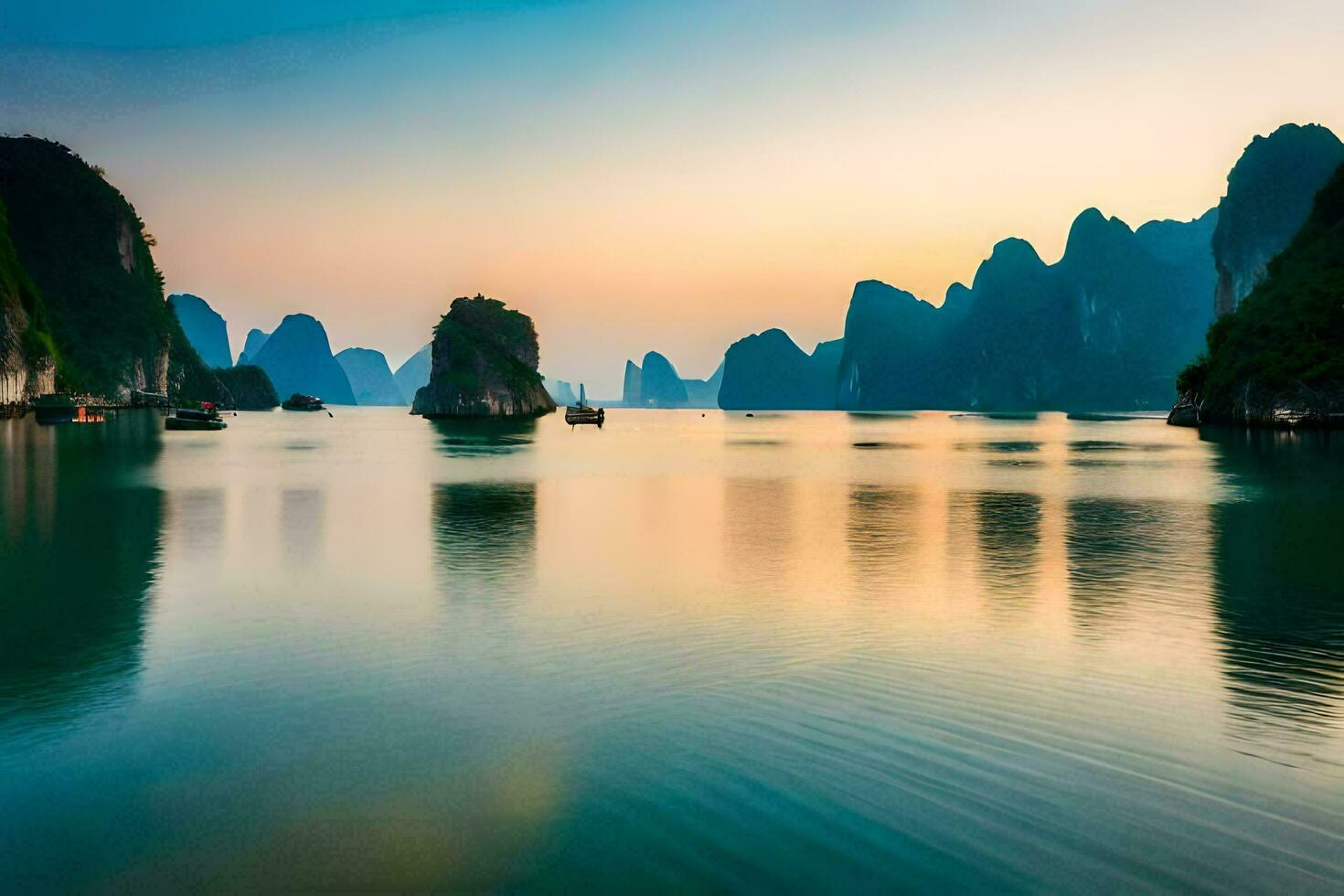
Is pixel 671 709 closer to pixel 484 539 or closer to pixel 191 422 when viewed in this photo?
pixel 484 539

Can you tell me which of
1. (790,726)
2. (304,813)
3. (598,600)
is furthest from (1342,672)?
(304,813)

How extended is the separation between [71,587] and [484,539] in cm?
1156

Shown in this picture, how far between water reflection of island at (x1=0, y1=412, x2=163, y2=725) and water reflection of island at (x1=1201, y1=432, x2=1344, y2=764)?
15.4 m

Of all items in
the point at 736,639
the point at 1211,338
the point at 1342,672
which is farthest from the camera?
the point at 1211,338

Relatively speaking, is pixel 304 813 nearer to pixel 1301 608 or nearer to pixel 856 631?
pixel 856 631

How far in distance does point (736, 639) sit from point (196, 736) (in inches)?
Answer: 335

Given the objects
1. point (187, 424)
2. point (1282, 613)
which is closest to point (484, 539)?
point (1282, 613)

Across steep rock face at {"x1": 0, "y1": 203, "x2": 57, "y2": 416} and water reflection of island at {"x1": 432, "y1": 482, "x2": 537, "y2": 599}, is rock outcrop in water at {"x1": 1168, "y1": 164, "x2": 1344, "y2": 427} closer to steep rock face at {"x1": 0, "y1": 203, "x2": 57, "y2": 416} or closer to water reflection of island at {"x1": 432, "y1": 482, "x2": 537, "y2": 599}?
water reflection of island at {"x1": 432, "y1": 482, "x2": 537, "y2": 599}

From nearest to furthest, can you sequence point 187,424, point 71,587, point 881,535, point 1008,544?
point 71,587 < point 1008,544 < point 881,535 < point 187,424

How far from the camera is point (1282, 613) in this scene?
18219mm

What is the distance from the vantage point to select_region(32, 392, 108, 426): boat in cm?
12269

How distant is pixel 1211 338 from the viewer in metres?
140

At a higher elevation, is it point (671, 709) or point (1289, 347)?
point (1289, 347)

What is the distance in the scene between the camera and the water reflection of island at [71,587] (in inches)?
509
